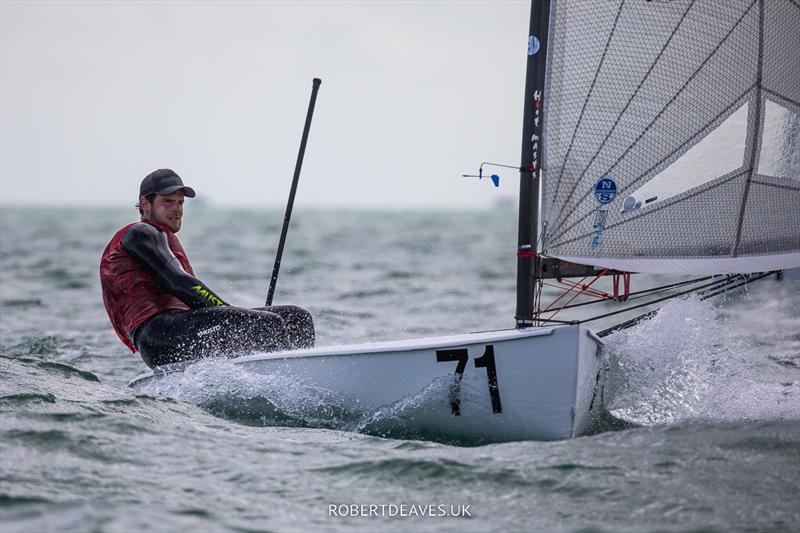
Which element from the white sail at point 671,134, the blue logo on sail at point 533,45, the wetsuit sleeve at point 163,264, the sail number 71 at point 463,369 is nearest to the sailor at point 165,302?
the wetsuit sleeve at point 163,264

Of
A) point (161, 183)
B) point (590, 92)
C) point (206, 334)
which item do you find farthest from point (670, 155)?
point (161, 183)

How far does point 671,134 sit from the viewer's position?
4520 mm

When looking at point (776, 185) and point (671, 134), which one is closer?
point (671, 134)

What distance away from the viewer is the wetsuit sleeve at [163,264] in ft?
15.4

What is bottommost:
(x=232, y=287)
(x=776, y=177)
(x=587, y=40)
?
(x=232, y=287)

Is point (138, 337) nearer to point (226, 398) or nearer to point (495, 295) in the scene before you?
point (226, 398)

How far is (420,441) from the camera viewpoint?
4.11m

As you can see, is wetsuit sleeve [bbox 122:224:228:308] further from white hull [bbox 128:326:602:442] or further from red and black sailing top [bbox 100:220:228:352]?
white hull [bbox 128:326:602:442]

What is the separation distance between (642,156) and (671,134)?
0.17 meters

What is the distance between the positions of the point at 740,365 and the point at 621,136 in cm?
212

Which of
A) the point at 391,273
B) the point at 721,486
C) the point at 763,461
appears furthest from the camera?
the point at 391,273

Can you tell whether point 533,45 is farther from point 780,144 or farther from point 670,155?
point 780,144

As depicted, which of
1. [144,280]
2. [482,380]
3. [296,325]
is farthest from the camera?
[296,325]

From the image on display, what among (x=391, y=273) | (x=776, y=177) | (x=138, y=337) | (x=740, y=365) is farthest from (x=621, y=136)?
(x=391, y=273)
